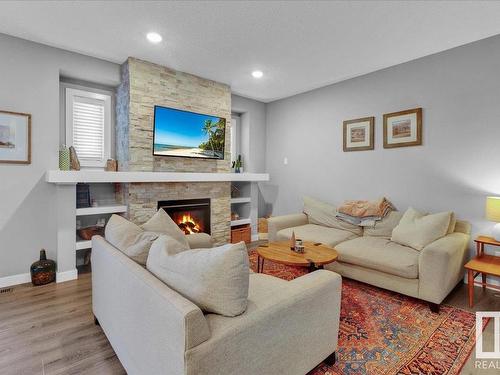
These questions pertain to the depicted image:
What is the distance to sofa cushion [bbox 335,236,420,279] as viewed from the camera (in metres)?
2.56

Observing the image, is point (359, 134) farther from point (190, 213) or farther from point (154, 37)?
point (154, 37)

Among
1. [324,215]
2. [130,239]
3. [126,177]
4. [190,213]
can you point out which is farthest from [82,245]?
[324,215]

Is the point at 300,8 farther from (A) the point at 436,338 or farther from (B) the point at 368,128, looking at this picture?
(A) the point at 436,338

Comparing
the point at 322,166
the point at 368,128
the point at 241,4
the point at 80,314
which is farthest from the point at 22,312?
the point at 368,128

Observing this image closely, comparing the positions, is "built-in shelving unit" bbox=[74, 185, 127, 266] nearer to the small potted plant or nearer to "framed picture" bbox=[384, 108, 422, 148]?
the small potted plant

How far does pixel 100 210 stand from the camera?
133 inches

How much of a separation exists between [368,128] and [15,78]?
14.4 feet

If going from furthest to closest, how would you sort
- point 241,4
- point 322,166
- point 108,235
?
point 322,166 < point 241,4 < point 108,235

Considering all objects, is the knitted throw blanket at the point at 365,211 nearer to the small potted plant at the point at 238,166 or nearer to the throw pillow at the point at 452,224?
the throw pillow at the point at 452,224

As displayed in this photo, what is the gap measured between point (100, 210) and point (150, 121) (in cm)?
130

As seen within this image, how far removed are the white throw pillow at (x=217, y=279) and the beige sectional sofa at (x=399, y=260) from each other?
2019 mm

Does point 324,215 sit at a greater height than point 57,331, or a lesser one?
greater

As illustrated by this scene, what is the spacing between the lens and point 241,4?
2.33m

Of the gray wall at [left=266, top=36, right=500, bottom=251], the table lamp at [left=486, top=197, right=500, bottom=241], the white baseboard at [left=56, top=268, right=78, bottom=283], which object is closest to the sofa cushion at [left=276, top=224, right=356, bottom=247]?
the gray wall at [left=266, top=36, right=500, bottom=251]
